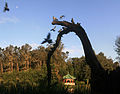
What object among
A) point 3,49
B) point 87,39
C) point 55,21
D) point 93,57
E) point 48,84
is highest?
point 3,49

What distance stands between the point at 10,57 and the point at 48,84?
64898 mm

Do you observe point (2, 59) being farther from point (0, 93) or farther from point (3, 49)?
point (0, 93)

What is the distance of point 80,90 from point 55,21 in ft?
6.74

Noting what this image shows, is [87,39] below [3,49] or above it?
below

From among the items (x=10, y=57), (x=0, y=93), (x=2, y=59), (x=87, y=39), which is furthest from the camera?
(x=2, y=59)

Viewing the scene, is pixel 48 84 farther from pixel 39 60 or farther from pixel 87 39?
pixel 39 60

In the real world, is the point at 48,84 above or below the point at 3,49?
below

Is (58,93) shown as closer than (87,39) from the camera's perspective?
Yes

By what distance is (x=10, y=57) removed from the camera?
2506 inches

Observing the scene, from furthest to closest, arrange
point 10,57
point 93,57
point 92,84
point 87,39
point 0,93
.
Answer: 1. point 10,57
2. point 87,39
3. point 93,57
4. point 92,84
5. point 0,93

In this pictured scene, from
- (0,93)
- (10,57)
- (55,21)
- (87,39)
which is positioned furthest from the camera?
(10,57)

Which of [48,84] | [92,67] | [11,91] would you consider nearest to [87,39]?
[92,67]

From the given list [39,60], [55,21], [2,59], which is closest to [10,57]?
[2,59]

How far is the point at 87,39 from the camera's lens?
12.5 feet
